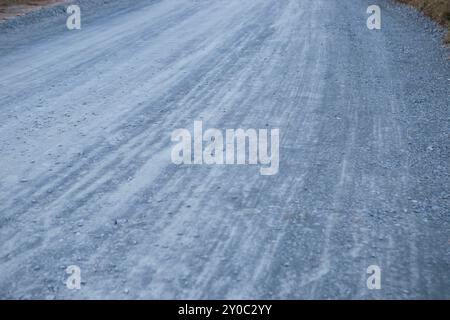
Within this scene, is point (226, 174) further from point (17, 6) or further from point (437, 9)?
point (17, 6)

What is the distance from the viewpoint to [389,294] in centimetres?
335

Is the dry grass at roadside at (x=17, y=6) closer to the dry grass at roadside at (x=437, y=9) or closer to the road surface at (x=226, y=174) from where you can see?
the road surface at (x=226, y=174)

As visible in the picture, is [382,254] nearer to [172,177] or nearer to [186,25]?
[172,177]

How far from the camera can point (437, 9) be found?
38.9 ft

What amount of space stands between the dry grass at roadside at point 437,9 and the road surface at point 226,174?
5.59 ft

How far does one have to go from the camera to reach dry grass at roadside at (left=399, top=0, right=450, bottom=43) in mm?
11219

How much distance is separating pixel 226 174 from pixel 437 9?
30.9 ft

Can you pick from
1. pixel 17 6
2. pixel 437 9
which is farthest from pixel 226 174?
pixel 17 6

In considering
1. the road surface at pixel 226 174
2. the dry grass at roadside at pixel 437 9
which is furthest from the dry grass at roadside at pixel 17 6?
the dry grass at roadside at pixel 437 9

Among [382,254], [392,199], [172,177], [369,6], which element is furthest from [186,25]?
[382,254]

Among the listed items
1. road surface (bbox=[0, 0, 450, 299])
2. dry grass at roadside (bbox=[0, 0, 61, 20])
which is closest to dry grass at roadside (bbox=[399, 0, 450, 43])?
road surface (bbox=[0, 0, 450, 299])

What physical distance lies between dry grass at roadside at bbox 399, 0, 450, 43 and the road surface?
5.59 ft

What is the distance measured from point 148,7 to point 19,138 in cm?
934

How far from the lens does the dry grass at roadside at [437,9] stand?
11219 mm
